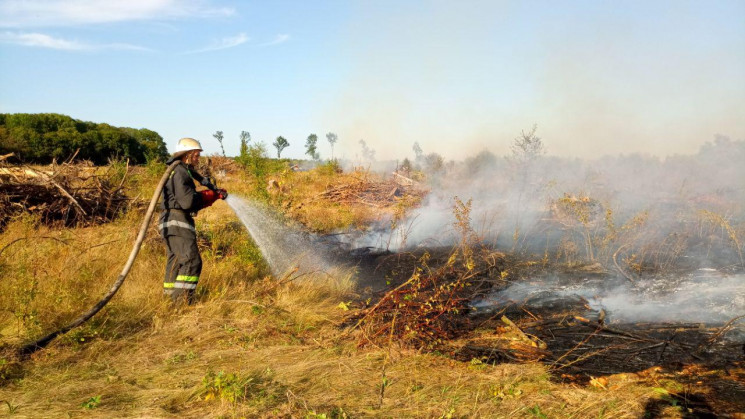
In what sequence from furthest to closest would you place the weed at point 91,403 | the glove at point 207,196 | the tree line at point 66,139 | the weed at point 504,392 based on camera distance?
the tree line at point 66,139
the glove at point 207,196
the weed at point 504,392
the weed at point 91,403

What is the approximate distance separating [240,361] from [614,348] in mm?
3571

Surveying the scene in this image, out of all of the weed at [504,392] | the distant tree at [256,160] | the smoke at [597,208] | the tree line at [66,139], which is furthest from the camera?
the tree line at [66,139]

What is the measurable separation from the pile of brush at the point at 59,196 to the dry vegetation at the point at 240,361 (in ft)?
3.86

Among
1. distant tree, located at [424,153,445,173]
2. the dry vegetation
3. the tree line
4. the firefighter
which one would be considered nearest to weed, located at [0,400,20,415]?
the dry vegetation

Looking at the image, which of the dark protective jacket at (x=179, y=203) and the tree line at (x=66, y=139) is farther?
the tree line at (x=66, y=139)

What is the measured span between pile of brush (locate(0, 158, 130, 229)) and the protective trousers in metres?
3.55

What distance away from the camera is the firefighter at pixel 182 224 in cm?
489

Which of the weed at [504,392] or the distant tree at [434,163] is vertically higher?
the distant tree at [434,163]

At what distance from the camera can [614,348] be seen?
164 inches

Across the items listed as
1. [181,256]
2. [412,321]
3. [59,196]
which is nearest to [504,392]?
[412,321]

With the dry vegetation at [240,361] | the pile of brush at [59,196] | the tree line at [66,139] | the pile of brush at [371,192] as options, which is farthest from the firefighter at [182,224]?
the tree line at [66,139]

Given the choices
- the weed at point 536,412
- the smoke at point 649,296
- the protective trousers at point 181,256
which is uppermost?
the protective trousers at point 181,256

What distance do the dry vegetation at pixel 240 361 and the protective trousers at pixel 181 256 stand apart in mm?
186

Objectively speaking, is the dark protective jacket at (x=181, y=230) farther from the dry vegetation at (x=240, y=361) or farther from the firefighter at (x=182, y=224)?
the dry vegetation at (x=240, y=361)
